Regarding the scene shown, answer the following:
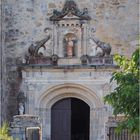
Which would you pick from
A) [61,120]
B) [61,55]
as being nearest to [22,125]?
[61,55]

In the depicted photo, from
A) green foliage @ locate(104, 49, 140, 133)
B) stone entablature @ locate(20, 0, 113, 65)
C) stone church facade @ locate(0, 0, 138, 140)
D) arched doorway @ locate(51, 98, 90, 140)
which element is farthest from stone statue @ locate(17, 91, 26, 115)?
green foliage @ locate(104, 49, 140, 133)

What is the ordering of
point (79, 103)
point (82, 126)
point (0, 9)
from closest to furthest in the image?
point (0, 9), point (79, 103), point (82, 126)

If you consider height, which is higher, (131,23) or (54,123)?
(131,23)

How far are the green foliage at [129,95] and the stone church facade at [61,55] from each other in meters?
8.42

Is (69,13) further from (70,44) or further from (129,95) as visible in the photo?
(129,95)

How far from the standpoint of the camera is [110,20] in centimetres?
1838

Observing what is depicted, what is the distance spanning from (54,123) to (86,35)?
268 cm

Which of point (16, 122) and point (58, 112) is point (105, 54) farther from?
point (16, 122)

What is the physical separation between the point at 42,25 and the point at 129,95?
9.95 m

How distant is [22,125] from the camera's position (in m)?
13.0

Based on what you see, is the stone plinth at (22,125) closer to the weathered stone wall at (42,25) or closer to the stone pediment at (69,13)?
the weathered stone wall at (42,25)

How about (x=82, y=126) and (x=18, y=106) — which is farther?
(x=82, y=126)

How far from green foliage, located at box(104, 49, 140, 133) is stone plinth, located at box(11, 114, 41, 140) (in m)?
3.71

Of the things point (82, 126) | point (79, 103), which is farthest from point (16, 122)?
point (82, 126)
